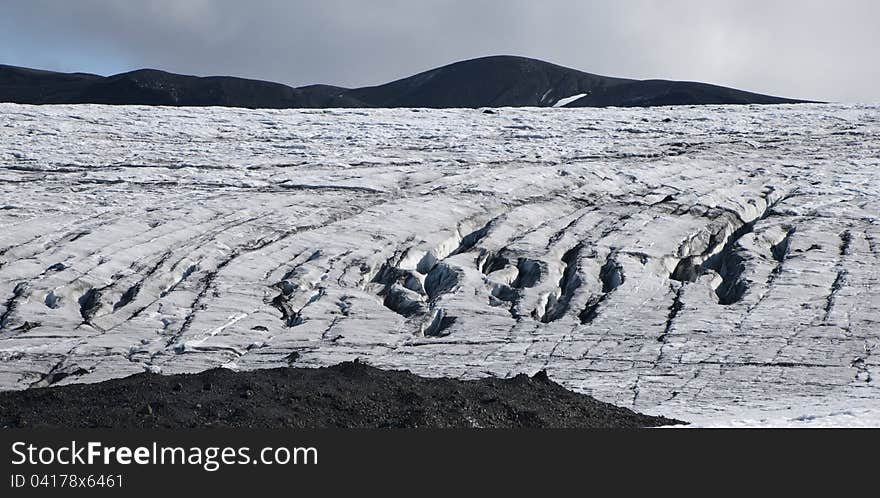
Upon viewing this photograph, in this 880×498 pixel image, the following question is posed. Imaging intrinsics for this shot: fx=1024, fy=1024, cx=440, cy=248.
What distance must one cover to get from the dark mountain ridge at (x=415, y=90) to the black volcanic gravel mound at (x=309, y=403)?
29208 mm

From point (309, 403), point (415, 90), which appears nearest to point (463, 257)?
point (309, 403)

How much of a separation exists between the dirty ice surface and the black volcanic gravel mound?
56.4 inches

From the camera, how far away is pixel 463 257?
1489cm

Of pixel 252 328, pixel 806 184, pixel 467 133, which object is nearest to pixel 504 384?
pixel 252 328

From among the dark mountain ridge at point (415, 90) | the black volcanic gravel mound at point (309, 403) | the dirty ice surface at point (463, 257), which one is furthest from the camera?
the dark mountain ridge at point (415, 90)

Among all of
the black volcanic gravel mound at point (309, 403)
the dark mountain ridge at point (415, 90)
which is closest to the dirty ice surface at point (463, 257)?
the black volcanic gravel mound at point (309, 403)

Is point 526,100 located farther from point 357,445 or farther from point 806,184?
point 357,445

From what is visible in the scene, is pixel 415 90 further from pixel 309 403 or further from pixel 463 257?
pixel 309 403

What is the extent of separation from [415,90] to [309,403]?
34.9m

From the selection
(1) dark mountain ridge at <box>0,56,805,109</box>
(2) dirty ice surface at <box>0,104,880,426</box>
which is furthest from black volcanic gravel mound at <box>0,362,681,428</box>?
(1) dark mountain ridge at <box>0,56,805,109</box>

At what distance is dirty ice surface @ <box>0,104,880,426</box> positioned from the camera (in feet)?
37.5

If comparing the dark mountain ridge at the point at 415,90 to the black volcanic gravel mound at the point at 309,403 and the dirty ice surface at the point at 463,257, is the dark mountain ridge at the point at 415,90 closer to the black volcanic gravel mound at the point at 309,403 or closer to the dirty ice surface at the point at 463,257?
the dirty ice surface at the point at 463,257

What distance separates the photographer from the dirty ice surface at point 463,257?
11.4 meters

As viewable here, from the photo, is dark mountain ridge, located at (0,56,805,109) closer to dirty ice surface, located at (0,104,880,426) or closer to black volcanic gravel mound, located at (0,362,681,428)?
dirty ice surface, located at (0,104,880,426)
